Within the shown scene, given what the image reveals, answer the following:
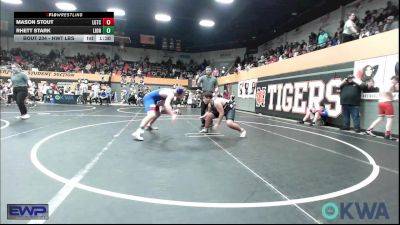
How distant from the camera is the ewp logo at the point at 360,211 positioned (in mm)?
907

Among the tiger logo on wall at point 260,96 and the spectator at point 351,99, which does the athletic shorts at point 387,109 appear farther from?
the tiger logo on wall at point 260,96

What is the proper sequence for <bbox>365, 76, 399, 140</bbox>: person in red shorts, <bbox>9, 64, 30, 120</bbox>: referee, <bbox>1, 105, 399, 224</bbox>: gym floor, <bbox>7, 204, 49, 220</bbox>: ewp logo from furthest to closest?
1. <bbox>9, 64, 30, 120</bbox>: referee
2. <bbox>1, 105, 399, 224</bbox>: gym floor
3. <bbox>7, 204, 49, 220</bbox>: ewp logo
4. <bbox>365, 76, 399, 140</bbox>: person in red shorts

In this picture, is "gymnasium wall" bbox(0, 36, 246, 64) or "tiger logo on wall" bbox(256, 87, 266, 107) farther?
"gymnasium wall" bbox(0, 36, 246, 64)

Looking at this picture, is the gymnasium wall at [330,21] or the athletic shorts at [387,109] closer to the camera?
the athletic shorts at [387,109]

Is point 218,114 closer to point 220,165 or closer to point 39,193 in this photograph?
point 220,165

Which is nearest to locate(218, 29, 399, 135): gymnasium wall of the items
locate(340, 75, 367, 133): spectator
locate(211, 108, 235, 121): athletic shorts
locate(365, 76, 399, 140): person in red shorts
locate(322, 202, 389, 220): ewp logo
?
locate(340, 75, 367, 133): spectator

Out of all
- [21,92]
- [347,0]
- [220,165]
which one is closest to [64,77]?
[21,92]

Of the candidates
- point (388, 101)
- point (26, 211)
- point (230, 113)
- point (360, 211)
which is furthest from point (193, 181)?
point (230, 113)

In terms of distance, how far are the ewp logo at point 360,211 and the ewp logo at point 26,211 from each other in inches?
49.9

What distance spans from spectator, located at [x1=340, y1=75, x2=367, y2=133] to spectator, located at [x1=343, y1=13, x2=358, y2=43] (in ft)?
3.81

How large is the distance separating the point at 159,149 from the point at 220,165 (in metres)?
1.19

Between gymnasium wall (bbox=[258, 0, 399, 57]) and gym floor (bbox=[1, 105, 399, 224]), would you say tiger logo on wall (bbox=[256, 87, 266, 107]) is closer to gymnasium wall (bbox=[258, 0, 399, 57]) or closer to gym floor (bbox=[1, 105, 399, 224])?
gymnasium wall (bbox=[258, 0, 399, 57])

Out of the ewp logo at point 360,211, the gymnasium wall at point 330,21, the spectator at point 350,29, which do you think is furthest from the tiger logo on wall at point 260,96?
the ewp logo at point 360,211

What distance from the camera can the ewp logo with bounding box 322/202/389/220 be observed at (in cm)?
91
